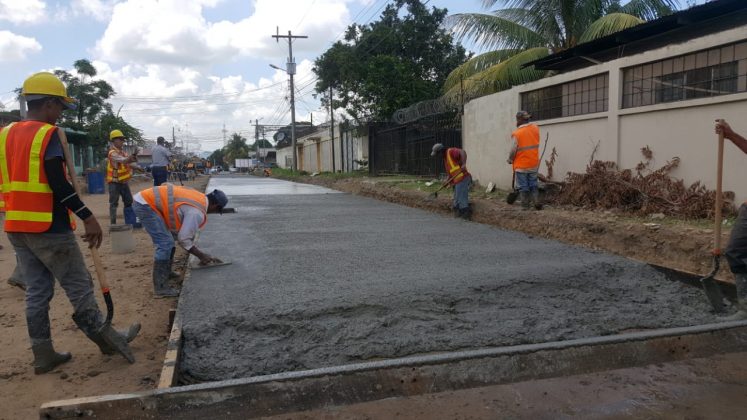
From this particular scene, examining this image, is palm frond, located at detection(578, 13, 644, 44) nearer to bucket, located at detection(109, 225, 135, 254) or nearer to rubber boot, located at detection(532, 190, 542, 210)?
rubber boot, located at detection(532, 190, 542, 210)

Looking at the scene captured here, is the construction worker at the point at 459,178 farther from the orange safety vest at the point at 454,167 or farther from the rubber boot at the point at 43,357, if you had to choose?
the rubber boot at the point at 43,357

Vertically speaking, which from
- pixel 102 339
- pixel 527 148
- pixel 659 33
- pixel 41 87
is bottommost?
pixel 102 339

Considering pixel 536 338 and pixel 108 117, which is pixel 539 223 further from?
pixel 108 117

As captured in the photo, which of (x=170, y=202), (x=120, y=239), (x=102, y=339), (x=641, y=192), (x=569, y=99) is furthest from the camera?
(x=569, y=99)

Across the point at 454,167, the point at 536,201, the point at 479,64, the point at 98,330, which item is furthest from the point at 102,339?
the point at 479,64

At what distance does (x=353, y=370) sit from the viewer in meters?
2.93

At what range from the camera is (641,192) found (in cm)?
724

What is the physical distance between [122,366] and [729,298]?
470 cm

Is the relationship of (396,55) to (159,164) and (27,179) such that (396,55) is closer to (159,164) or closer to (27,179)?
(159,164)

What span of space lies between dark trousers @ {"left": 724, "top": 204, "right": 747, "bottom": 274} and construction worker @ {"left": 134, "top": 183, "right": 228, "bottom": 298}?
424cm

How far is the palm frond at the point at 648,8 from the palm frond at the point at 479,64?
2982 mm

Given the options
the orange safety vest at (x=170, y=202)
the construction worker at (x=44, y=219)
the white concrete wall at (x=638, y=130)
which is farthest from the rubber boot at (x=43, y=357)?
the white concrete wall at (x=638, y=130)

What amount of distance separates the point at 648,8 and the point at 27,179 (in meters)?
15.1

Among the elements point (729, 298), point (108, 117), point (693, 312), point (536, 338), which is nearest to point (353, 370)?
point (536, 338)
